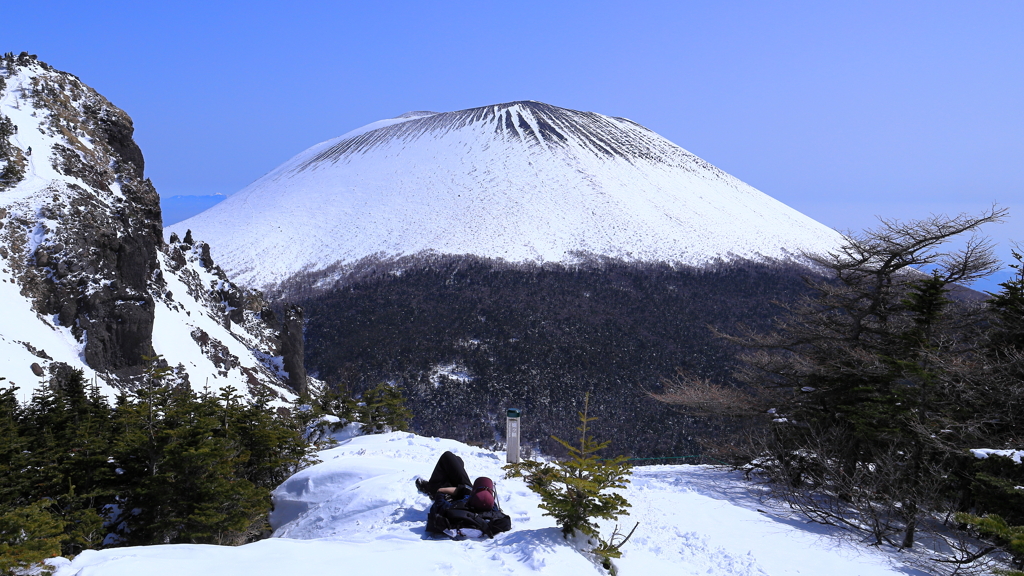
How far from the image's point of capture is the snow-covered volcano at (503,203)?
86.6 meters

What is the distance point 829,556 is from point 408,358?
161 ft

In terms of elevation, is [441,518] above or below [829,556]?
above

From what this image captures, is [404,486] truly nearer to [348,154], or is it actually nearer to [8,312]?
[8,312]

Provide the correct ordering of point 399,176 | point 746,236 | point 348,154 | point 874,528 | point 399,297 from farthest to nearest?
point 348,154 → point 399,176 → point 746,236 → point 399,297 → point 874,528

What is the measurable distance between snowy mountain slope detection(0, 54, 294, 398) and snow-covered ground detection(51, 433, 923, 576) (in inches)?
578

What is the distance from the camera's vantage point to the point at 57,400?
1233 centimetres

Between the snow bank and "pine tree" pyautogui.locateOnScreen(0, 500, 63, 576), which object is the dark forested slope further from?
the snow bank

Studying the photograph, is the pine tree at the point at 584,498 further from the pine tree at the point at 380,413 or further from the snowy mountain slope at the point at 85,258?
the snowy mountain slope at the point at 85,258

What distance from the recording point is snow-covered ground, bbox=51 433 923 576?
5703 millimetres

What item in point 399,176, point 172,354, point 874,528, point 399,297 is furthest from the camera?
point 399,176

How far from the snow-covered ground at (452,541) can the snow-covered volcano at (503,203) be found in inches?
2771

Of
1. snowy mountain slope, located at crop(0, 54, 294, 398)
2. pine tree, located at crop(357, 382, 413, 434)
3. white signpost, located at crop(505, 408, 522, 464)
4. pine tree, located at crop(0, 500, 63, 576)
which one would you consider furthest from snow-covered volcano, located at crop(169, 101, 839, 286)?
pine tree, located at crop(0, 500, 63, 576)

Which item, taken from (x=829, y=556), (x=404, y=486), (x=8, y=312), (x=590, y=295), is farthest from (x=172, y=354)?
(x=590, y=295)

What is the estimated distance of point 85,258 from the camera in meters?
24.0
